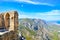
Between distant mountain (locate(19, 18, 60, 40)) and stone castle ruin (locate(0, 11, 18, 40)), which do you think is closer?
stone castle ruin (locate(0, 11, 18, 40))

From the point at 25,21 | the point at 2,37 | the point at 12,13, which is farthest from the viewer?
the point at 25,21

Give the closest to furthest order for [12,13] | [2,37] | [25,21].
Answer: [2,37], [12,13], [25,21]

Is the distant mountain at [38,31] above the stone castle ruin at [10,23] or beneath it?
beneath

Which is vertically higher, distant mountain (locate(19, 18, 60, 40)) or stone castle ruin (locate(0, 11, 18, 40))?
stone castle ruin (locate(0, 11, 18, 40))

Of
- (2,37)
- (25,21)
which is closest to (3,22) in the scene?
(2,37)

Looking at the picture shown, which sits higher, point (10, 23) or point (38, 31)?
point (10, 23)

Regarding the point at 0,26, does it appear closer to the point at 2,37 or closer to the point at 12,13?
the point at 12,13

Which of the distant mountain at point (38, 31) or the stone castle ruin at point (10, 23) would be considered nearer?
the stone castle ruin at point (10, 23)

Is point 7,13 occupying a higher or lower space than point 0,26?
higher

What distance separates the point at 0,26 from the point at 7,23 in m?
0.82

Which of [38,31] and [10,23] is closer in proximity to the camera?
[10,23]

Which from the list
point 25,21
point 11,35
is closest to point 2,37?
point 11,35

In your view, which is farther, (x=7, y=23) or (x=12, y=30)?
(x=7, y=23)

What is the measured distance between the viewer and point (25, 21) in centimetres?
17425
